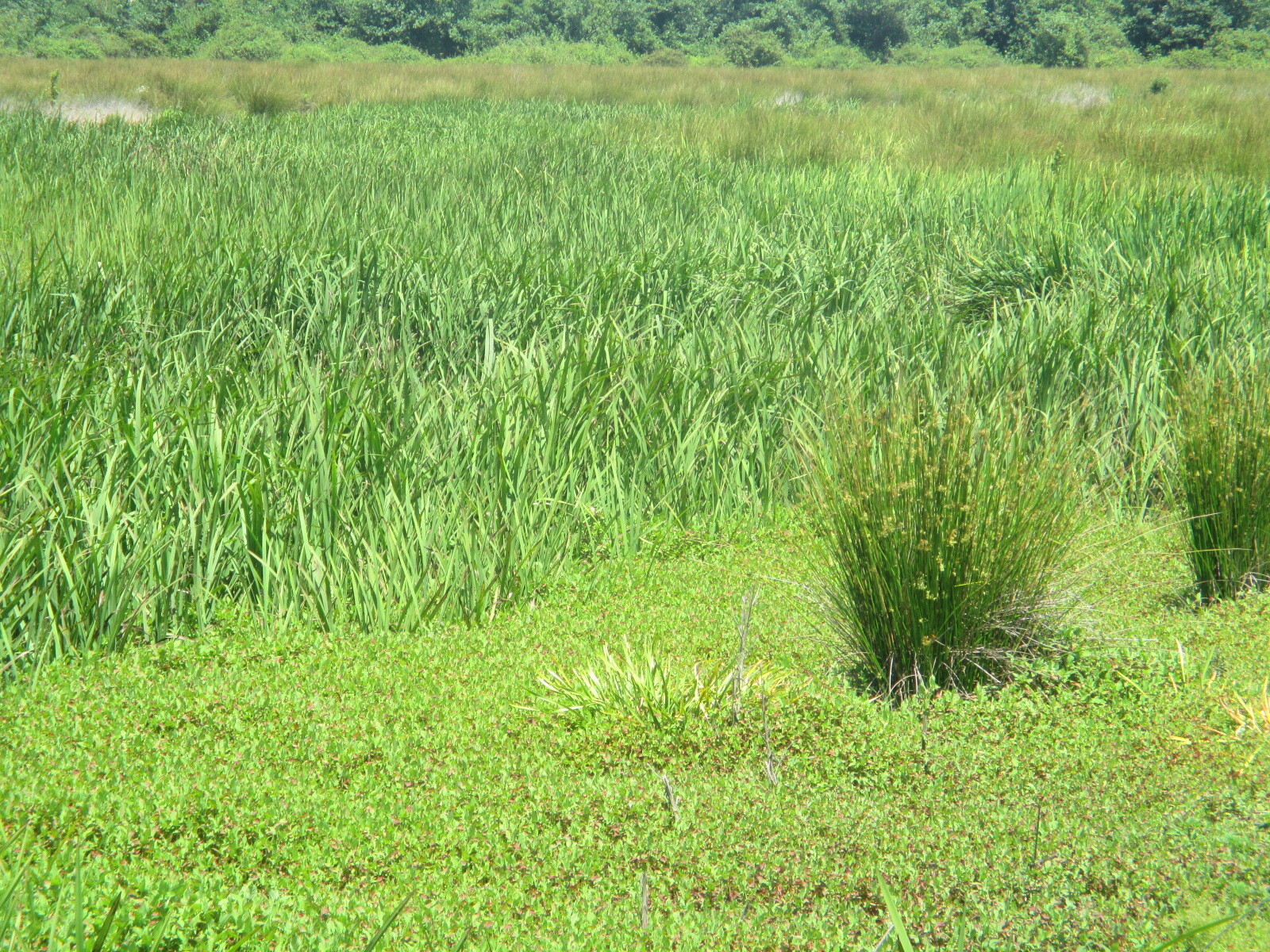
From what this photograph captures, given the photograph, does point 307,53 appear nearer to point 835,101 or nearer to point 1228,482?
point 835,101

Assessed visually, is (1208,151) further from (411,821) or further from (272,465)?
(411,821)

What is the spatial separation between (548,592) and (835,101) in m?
20.9

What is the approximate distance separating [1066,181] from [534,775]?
319 inches

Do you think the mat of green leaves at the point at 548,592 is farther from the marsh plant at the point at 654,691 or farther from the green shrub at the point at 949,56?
the green shrub at the point at 949,56

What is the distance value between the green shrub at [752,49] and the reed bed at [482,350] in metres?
41.8

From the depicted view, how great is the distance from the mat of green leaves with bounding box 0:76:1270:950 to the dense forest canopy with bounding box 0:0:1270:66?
39344 millimetres

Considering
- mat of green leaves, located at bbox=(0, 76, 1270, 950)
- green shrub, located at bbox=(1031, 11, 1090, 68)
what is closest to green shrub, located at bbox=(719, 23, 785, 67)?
green shrub, located at bbox=(1031, 11, 1090, 68)

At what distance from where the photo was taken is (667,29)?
55.1 metres

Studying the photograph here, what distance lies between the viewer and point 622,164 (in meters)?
10.7

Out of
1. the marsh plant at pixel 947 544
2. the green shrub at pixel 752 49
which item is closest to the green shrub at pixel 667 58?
the green shrub at pixel 752 49

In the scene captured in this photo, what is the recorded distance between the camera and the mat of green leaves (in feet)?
6.07

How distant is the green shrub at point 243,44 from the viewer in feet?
128

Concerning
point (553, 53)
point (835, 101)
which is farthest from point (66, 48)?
point (835, 101)

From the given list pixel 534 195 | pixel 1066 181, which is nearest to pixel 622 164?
pixel 534 195
